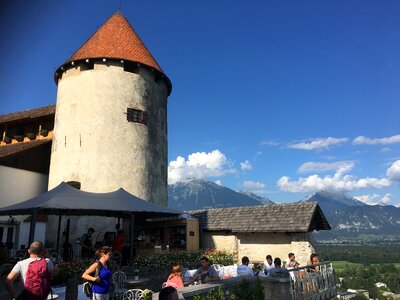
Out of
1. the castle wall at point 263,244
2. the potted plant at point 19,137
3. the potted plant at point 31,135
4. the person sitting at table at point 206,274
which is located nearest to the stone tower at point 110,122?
the potted plant at point 31,135

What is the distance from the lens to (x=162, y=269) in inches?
518

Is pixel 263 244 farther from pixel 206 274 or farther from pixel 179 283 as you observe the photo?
pixel 179 283

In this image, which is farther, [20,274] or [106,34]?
[106,34]

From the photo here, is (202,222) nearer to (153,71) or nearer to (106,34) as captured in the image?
(153,71)

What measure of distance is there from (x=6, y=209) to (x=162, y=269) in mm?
5924

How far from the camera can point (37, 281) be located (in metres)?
5.36

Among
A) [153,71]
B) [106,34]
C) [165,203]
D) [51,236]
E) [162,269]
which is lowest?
A: [162,269]

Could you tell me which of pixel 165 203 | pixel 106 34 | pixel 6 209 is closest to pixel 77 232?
pixel 165 203

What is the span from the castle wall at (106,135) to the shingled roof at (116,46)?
0.62 meters

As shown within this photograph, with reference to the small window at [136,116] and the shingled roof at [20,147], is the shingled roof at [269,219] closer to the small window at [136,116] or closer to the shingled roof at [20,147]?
the small window at [136,116]

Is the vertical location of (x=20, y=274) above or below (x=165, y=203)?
below

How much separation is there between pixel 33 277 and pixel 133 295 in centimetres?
268

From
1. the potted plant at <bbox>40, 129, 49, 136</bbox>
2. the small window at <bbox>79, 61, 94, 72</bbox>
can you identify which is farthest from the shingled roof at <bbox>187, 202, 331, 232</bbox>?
the potted plant at <bbox>40, 129, 49, 136</bbox>

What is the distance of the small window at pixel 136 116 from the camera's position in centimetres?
1919
